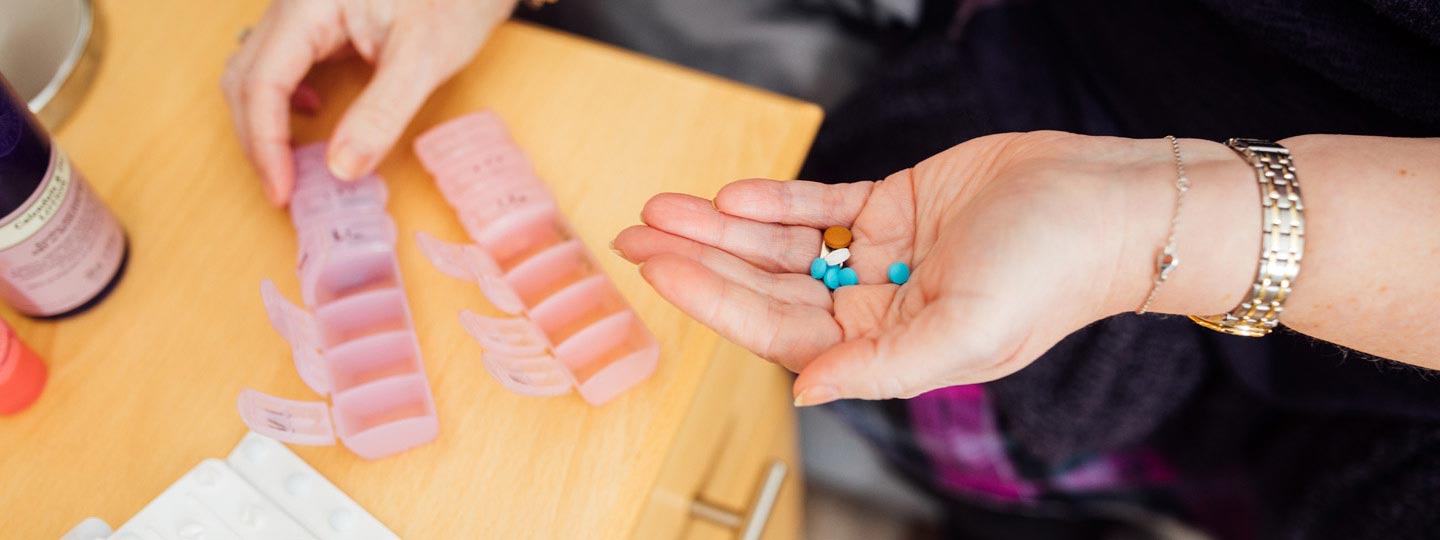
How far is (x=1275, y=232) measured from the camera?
1.56 ft

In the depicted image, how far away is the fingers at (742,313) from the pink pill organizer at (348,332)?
6.0 inches

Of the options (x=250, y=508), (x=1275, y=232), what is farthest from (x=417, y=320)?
(x=1275, y=232)

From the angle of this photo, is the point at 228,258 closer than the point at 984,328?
No

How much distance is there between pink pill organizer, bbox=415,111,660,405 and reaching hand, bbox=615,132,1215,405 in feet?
0.16

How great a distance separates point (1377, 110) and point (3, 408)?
33.1 inches

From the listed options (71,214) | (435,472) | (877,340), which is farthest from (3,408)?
(877,340)

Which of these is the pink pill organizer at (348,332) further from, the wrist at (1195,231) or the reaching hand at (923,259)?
the wrist at (1195,231)

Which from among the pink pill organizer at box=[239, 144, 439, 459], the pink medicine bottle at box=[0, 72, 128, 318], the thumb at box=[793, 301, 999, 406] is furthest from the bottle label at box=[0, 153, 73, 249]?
the thumb at box=[793, 301, 999, 406]

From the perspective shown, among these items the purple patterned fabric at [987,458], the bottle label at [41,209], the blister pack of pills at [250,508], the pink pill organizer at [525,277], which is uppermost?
the bottle label at [41,209]

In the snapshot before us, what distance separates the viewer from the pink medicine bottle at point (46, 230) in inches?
17.2

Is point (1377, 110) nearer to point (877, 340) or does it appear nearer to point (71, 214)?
point (877, 340)

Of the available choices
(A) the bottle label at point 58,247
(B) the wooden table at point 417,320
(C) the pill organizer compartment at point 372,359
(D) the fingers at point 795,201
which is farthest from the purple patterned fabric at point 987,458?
(A) the bottle label at point 58,247

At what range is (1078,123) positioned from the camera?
701 mm

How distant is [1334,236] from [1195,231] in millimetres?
72
